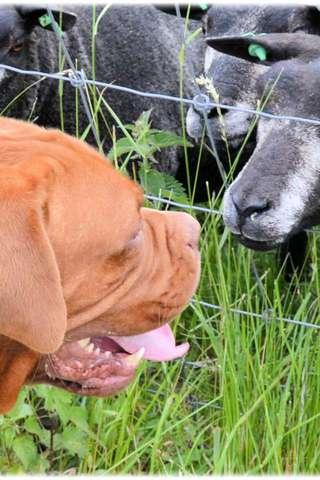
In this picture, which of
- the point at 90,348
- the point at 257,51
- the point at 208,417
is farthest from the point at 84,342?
the point at 257,51

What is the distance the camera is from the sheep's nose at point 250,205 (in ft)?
13.0

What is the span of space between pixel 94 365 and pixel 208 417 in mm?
833

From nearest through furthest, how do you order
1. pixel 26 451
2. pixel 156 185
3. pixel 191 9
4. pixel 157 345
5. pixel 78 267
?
pixel 78 267 < pixel 157 345 < pixel 26 451 < pixel 156 185 < pixel 191 9

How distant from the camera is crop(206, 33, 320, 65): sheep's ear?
13.3ft

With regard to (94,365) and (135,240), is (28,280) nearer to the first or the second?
(135,240)

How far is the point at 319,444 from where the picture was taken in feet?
12.2

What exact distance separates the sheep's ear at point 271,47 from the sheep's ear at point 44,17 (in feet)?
3.51

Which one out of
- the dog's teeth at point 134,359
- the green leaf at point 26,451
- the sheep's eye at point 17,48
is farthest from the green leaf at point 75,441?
the sheep's eye at point 17,48

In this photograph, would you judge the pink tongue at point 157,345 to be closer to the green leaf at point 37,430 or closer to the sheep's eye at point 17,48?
the green leaf at point 37,430

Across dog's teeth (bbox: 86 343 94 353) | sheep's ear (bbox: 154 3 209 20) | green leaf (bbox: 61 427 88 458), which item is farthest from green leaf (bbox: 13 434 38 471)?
sheep's ear (bbox: 154 3 209 20)

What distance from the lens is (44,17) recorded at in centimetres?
493

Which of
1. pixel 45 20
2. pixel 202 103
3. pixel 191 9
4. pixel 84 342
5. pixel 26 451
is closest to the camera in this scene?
pixel 84 342

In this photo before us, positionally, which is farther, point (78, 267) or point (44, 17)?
point (44, 17)

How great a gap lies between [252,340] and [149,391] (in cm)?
44
